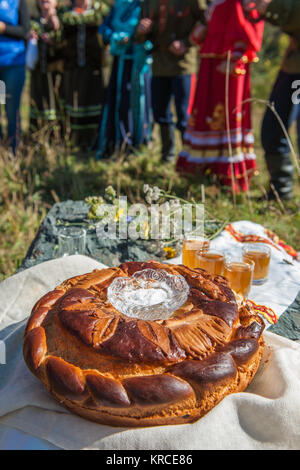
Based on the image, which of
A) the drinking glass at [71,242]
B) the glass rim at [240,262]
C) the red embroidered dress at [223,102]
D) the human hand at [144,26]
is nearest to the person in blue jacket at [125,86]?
the human hand at [144,26]

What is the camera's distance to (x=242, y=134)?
14.1ft

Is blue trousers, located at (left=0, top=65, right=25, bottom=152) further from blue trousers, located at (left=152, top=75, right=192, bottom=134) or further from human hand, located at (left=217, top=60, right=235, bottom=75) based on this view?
human hand, located at (left=217, top=60, right=235, bottom=75)

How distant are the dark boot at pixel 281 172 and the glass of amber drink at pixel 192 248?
80.5 inches

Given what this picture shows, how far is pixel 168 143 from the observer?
526 cm

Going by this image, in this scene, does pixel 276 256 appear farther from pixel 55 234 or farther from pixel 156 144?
pixel 156 144

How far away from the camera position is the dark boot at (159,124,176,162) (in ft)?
16.9

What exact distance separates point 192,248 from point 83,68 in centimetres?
438

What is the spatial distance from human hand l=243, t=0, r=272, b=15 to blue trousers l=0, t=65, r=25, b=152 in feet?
7.84

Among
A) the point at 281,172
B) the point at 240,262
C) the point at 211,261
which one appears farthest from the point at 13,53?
the point at 240,262

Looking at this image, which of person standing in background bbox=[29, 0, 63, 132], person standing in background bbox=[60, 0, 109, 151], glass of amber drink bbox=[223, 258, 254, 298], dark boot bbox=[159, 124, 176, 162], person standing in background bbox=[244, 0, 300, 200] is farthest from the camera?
person standing in background bbox=[29, 0, 63, 132]

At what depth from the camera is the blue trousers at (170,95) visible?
15.7 ft

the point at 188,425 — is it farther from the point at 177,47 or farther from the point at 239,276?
the point at 177,47

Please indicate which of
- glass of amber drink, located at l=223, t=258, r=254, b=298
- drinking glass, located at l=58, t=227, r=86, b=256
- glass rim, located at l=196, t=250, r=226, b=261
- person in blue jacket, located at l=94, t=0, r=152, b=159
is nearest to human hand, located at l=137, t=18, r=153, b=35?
person in blue jacket, located at l=94, t=0, r=152, b=159

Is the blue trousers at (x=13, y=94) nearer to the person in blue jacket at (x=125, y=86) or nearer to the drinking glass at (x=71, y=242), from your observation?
the person in blue jacket at (x=125, y=86)
